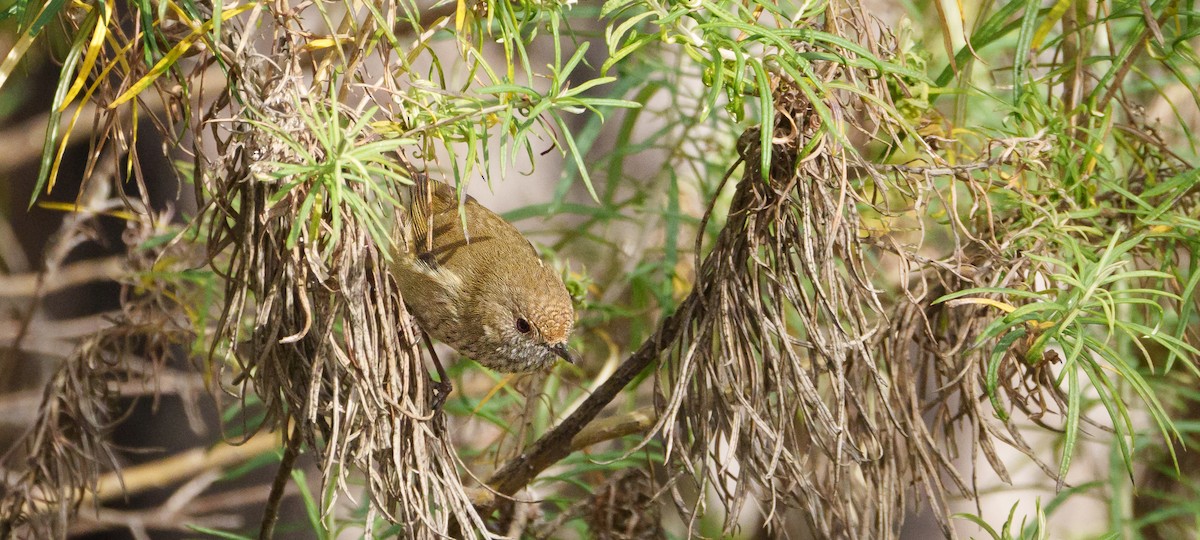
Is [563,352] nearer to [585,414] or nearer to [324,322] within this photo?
[585,414]

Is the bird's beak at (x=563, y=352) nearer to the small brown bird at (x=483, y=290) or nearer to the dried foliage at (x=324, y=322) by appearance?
the small brown bird at (x=483, y=290)

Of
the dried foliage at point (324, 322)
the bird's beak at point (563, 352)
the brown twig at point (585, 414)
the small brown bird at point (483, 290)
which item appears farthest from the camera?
the bird's beak at point (563, 352)

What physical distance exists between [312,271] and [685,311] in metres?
0.40

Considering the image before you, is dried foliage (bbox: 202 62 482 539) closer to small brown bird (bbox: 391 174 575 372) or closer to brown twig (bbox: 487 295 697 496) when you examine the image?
brown twig (bbox: 487 295 697 496)

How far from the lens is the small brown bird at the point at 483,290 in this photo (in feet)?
4.44

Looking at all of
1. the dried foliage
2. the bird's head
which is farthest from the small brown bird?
the dried foliage

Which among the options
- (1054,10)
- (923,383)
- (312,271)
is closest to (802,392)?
(923,383)

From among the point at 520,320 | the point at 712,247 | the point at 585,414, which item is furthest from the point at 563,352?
the point at 712,247

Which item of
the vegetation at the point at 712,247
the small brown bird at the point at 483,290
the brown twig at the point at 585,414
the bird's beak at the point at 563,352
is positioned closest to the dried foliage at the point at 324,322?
the vegetation at the point at 712,247

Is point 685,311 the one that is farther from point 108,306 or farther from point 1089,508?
point 1089,508

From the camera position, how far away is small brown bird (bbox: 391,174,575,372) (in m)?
1.35

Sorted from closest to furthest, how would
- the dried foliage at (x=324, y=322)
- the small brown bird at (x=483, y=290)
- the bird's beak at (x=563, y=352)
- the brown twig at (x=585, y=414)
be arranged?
1. the dried foliage at (x=324, y=322)
2. the brown twig at (x=585, y=414)
3. the small brown bird at (x=483, y=290)
4. the bird's beak at (x=563, y=352)

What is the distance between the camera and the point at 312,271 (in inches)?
36.0

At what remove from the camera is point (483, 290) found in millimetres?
1422
